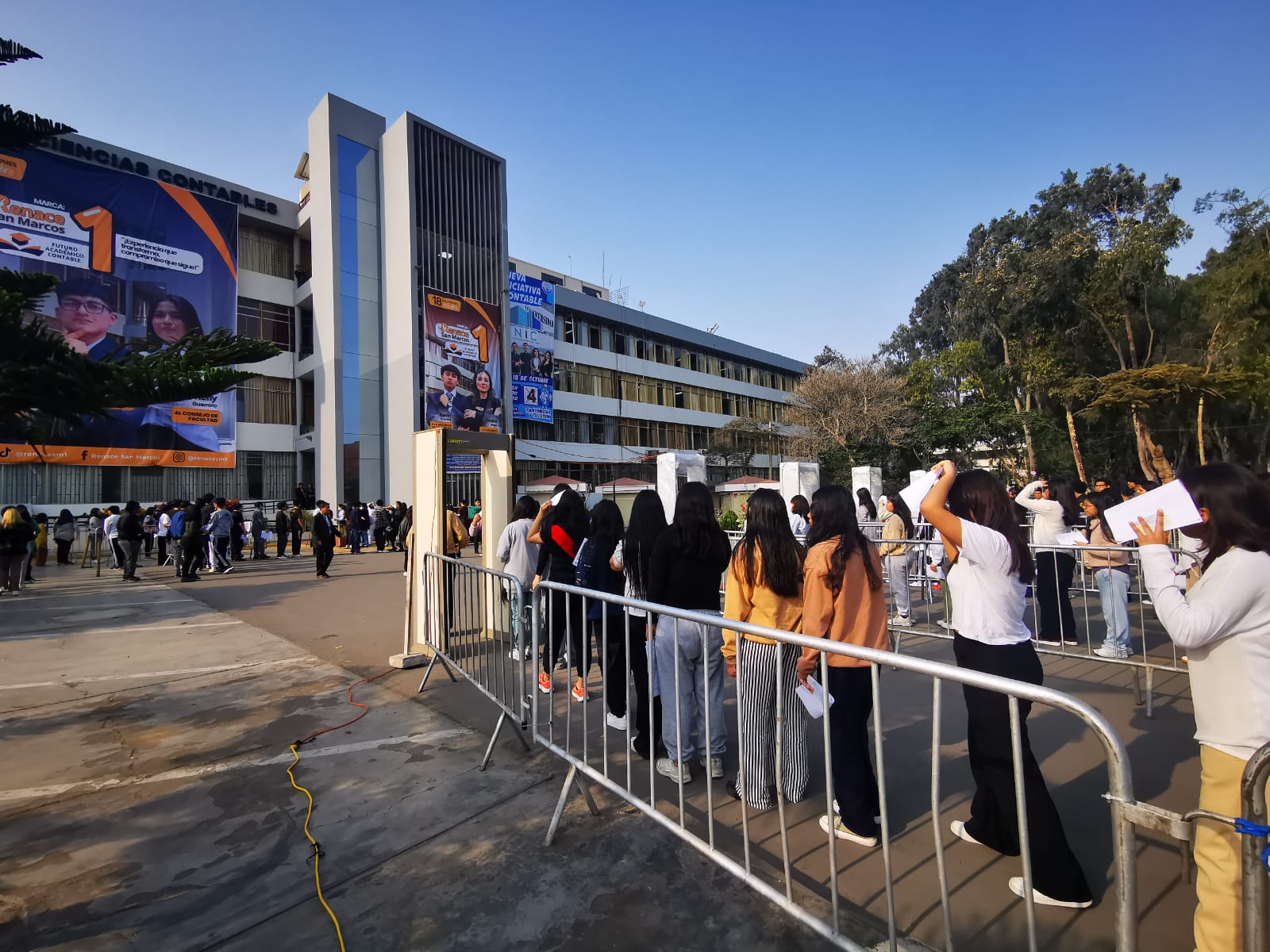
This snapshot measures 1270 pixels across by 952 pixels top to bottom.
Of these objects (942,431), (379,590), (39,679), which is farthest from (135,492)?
(942,431)

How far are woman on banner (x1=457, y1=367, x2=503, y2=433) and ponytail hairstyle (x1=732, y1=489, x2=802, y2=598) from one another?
Result: 25.0 metres

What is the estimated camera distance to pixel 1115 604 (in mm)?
5785

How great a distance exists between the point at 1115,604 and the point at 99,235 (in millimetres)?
29102

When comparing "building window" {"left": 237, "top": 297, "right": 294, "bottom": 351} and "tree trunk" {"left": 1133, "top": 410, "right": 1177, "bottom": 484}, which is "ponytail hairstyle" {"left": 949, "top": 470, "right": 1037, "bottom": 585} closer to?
"tree trunk" {"left": 1133, "top": 410, "right": 1177, "bottom": 484}

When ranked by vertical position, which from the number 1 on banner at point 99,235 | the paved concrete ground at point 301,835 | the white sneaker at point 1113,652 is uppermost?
the number 1 on banner at point 99,235

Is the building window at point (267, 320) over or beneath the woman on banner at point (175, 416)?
over

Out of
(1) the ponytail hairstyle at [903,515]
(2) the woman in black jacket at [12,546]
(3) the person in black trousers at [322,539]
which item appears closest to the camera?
(1) the ponytail hairstyle at [903,515]

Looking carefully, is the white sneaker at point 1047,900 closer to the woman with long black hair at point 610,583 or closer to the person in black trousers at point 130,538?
the woman with long black hair at point 610,583

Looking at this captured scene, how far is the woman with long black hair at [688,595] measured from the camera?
141 inches

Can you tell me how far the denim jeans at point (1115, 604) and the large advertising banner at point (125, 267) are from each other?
22.7m

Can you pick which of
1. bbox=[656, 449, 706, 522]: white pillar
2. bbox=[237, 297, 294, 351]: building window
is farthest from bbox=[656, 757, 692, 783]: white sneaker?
bbox=[237, 297, 294, 351]: building window

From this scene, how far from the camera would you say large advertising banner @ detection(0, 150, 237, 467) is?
20.3 m

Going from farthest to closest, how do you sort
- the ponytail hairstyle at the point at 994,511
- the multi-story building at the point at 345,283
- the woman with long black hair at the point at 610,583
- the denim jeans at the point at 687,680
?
the multi-story building at the point at 345,283 → the woman with long black hair at the point at 610,583 → the denim jeans at the point at 687,680 → the ponytail hairstyle at the point at 994,511

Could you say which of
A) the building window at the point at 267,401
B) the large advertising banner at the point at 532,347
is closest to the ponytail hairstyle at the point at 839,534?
the building window at the point at 267,401
